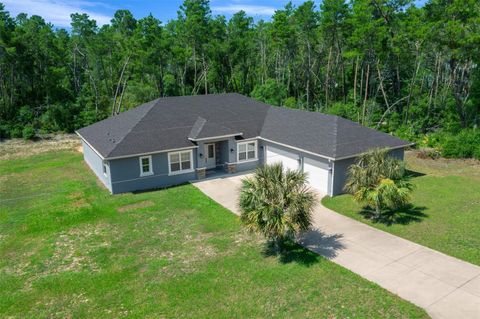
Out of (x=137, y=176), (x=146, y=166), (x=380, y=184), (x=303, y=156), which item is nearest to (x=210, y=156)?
(x=146, y=166)

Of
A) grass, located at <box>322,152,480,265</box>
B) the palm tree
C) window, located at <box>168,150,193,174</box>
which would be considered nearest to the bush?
window, located at <box>168,150,193,174</box>

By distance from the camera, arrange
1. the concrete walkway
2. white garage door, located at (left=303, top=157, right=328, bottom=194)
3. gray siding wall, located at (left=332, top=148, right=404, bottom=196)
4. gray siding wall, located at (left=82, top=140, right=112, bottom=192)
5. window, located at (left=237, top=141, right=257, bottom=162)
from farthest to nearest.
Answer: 1. window, located at (left=237, top=141, right=257, bottom=162)
2. gray siding wall, located at (left=82, top=140, right=112, bottom=192)
3. white garage door, located at (left=303, top=157, right=328, bottom=194)
4. gray siding wall, located at (left=332, top=148, right=404, bottom=196)
5. the concrete walkway

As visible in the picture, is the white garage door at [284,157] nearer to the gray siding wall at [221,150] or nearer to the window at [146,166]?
the gray siding wall at [221,150]

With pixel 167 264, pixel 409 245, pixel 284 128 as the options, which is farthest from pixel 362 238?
pixel 284 128

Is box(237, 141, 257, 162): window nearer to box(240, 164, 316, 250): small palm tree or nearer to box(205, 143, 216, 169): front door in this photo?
box(205, 143, 216, 169): front door

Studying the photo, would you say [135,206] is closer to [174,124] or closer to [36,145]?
[174,124]

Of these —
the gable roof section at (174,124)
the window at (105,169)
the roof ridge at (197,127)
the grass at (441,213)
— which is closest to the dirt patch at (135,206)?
the gable roof section at (174,124)
